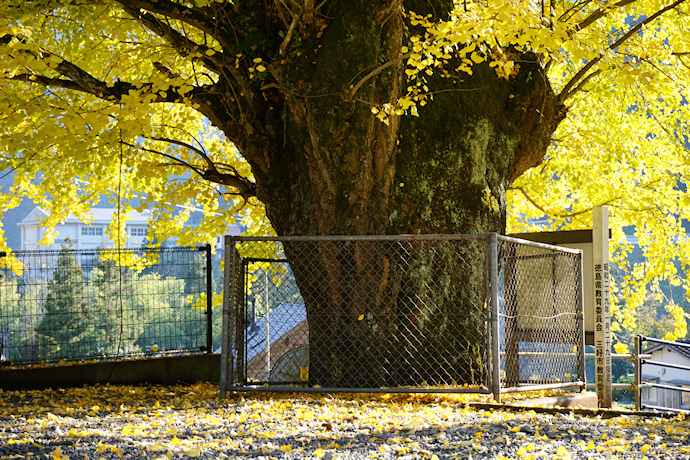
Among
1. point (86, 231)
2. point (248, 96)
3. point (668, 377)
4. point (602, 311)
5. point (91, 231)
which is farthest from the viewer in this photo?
point (86, 231)

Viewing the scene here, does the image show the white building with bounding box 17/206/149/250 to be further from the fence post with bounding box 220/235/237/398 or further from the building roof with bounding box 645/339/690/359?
the fence post with bounding box 220/235/237/398

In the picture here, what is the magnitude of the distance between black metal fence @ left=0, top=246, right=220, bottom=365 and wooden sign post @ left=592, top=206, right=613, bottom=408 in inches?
180

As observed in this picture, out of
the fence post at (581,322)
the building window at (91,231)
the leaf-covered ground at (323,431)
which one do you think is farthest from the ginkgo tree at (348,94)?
the building window at (91,231)

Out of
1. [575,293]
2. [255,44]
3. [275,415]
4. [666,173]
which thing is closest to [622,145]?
[666,173]

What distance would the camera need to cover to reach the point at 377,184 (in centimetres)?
645

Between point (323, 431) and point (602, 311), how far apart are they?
3435 mm

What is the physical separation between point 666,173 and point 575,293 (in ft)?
23.1

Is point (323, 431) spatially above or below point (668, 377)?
above

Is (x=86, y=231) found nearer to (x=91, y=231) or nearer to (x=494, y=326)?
(x=91, y=231)

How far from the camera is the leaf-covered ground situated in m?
3.54

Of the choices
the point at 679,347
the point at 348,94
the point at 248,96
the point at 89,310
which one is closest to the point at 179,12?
the point at 248,96

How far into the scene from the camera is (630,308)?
531 inches

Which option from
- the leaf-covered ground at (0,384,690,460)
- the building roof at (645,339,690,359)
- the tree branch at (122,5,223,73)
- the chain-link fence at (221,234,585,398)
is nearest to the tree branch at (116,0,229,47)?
Result: the tree branch at (122,5,223,73)

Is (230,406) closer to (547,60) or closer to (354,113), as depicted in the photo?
(354,113)
